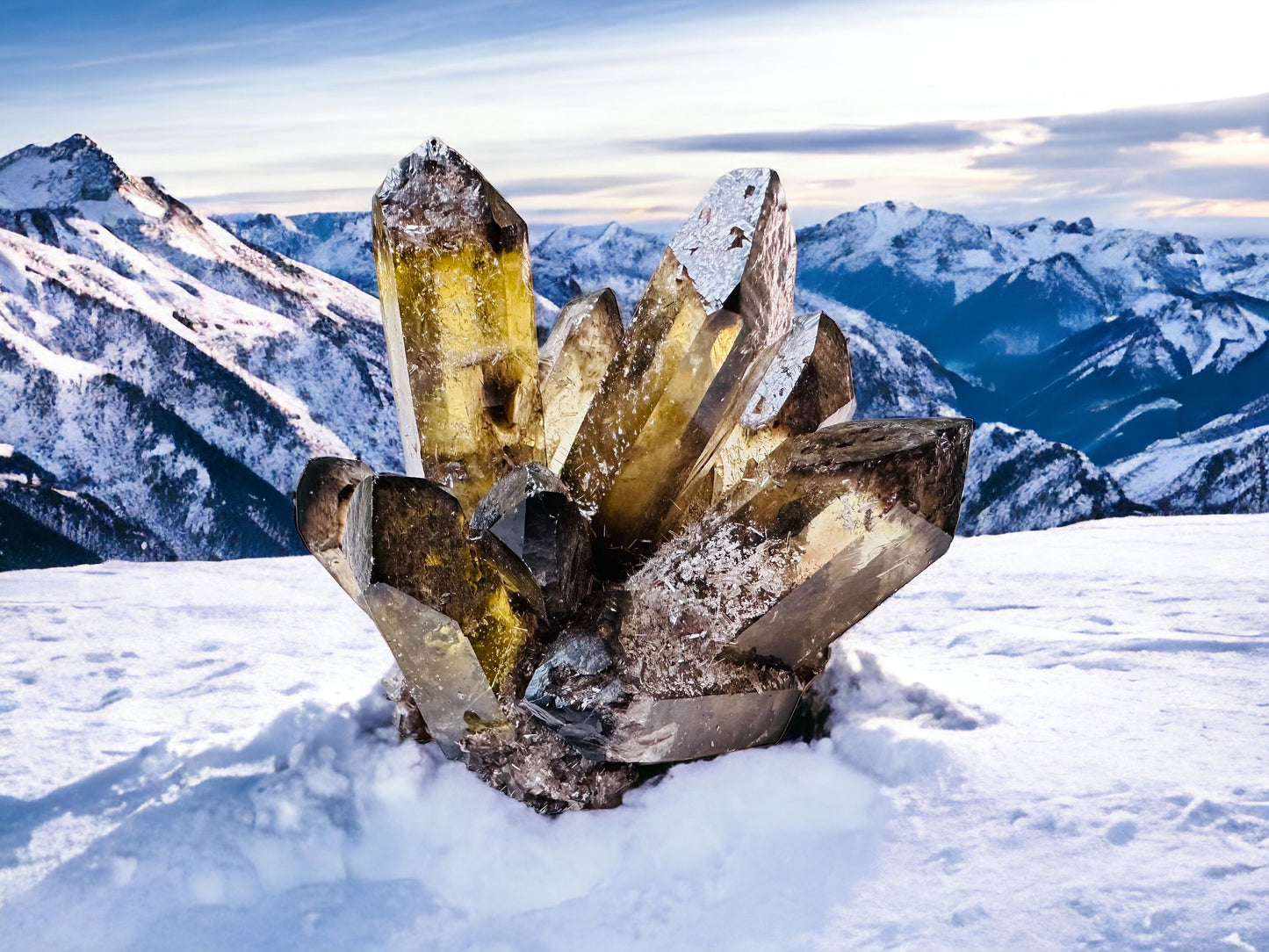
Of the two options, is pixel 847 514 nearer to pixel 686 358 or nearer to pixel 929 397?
pixel 686 358

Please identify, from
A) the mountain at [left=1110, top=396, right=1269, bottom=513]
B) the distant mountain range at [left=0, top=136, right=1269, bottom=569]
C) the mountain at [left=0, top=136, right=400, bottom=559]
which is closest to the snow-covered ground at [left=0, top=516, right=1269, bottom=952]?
the distant mountain range at [left=0, top=136, right=1269, bottom=569]

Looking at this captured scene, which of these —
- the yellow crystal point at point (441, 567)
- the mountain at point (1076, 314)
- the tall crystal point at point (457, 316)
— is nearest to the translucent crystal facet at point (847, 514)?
the yellow crystal point at point (441, 567)

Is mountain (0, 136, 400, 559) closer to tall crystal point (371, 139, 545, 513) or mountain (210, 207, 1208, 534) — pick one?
A: mountain (210, 207, 1208, 534)

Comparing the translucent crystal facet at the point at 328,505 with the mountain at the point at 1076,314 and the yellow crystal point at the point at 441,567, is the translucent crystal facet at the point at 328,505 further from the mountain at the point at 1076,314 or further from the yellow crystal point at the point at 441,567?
the mountain at the point at 1076,314

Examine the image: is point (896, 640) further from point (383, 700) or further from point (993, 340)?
point (993, 340)

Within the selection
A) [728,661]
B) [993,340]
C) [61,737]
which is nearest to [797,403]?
[728,661]

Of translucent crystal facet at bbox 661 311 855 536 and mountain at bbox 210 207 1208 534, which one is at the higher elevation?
translucent crystal facet at bbox 661 311 855 536
